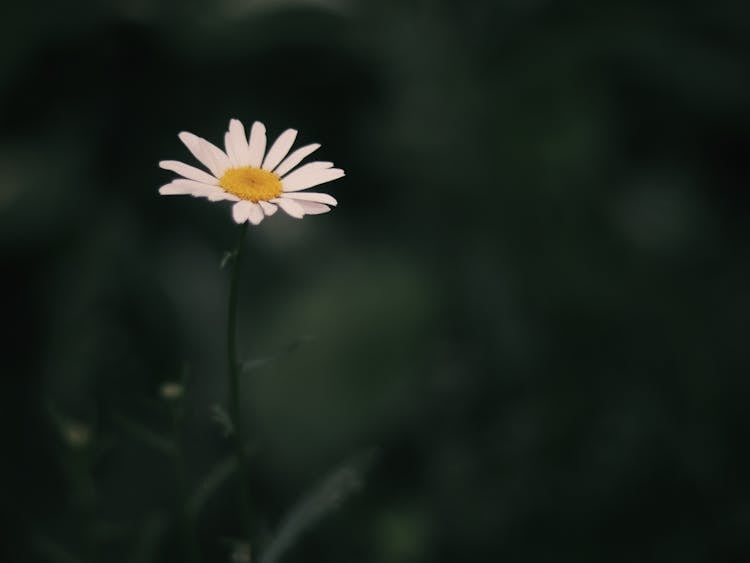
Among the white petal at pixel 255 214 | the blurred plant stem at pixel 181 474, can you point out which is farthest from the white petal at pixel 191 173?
the blurred plant stem at pixel 181 474

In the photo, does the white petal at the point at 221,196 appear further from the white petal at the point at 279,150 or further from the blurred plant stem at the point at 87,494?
the blurred plant stem at the point at 87,494

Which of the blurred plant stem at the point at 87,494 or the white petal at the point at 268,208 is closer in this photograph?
the white petal at the point at 268,208

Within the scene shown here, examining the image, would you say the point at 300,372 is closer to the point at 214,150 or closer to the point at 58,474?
the point at 58,474

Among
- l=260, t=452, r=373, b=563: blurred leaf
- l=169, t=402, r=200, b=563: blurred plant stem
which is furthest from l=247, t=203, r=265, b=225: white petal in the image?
l=260, t=452, r=373, b=563: blurred leaf

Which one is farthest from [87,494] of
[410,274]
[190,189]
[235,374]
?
[410,274]

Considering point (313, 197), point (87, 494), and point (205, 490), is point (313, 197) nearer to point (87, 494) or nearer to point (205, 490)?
point (205, 490)

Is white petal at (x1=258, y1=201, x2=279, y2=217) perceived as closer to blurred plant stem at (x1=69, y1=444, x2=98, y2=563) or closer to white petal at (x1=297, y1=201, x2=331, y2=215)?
white petal at (x1=297, y1=201, x2=331, y2=215)

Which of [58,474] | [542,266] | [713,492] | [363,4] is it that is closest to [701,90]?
[542,266]
